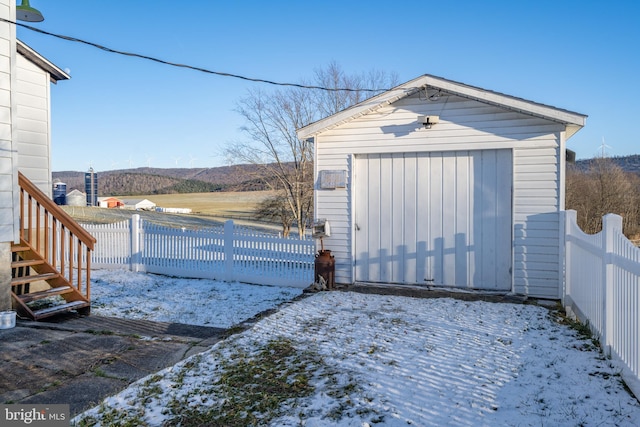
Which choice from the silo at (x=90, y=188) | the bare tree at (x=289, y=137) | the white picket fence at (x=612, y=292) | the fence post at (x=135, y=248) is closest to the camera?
the white picket fence at (x=612, y=292)

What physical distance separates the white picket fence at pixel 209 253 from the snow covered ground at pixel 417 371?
7.71ft

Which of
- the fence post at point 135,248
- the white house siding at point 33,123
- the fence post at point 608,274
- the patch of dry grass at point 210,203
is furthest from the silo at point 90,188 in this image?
the fence post at point 608,274

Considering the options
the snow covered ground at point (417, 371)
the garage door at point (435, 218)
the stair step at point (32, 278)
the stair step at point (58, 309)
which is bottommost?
the snow covered ground at point (417, 371)

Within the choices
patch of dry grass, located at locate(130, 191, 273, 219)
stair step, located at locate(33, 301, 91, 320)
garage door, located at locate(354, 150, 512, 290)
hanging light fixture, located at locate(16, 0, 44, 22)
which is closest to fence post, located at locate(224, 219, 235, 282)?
garage door, located at locate(354, 150, 512, 290)

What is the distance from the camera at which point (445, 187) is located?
723 centimetres

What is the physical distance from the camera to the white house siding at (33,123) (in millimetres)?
7422

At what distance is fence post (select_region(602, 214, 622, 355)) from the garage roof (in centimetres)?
277

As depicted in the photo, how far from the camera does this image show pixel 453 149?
705 centimetres

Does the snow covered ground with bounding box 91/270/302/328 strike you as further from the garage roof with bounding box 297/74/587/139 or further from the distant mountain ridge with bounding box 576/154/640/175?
the distant mountain ridge with bounding box 576/154/640/175

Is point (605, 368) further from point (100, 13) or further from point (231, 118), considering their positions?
point (231, 118)

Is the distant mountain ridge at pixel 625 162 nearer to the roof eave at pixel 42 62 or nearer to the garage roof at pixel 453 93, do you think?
the garage roof at pixel 453 93

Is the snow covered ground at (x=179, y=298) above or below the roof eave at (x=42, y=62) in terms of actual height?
below

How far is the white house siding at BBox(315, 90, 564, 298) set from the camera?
6570 mm

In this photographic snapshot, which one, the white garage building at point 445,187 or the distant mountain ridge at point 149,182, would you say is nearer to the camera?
the white garage building at point 445,187
